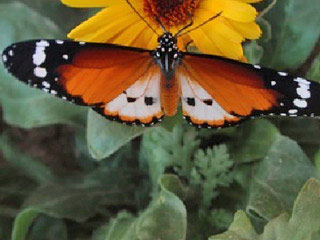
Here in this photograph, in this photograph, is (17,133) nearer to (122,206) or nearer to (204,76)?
(122,206)

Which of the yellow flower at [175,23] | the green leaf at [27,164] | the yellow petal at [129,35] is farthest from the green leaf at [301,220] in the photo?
the green leaf at [27,164]

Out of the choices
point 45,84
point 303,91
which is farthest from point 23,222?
point 303,91

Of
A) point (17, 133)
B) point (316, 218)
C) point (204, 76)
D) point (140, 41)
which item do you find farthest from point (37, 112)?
point (316, 218)

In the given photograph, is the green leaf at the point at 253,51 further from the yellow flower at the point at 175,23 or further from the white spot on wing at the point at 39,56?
the white spot on wing at the point at 39,56

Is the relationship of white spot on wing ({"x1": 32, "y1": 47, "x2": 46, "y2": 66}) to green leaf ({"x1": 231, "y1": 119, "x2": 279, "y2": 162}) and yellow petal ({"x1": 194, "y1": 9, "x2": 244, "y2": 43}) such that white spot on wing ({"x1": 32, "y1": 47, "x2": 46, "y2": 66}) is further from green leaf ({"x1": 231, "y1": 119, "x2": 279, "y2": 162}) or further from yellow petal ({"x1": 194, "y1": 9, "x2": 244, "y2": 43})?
green leaf ({"x1": 231, "y1": 119, "x2": 279, "y2": 162})

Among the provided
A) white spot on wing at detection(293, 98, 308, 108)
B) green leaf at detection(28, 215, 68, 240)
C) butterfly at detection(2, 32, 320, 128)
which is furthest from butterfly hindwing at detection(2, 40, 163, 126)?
green leaf at detection(28, 215, 68, 240)

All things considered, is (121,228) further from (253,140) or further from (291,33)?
(291,33)
